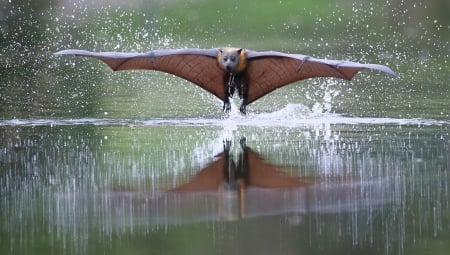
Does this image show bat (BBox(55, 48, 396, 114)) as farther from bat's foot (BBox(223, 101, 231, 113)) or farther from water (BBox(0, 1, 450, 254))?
water (BBox(0, 1, 450, 254))

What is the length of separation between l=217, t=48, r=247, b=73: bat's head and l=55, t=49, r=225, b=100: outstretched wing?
21 cm

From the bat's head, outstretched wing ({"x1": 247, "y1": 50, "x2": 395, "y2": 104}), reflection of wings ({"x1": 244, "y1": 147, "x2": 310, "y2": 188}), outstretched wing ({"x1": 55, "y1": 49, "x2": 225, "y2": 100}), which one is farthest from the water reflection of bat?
outstretched wing ({"x1": 55, "y1": 49, "x2": 225, "y2": 100})

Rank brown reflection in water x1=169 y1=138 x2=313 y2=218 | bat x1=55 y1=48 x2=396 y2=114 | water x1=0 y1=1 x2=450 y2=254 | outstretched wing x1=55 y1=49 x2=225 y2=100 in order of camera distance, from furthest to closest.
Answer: outstretched wing x1=55 y1=49 x2=225 y2=100 < bat x1=55 y1=48 x2=396 y2=114 < brown reflection in water x1=169 y1=138 x2=313 y2=218 < water x1=0 y1=1 x2=450 y2=254

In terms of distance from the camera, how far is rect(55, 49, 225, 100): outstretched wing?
44.8ft

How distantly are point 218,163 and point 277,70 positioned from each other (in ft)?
11.0

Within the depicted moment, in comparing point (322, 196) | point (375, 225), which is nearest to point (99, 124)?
point (322, 196)

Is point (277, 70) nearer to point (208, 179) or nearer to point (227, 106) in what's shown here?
point (227, 106)

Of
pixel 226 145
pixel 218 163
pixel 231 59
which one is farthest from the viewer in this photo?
pixel 231 59

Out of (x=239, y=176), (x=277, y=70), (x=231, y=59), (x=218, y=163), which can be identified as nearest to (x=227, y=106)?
(x=277, y=70)

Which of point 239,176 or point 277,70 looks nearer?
point 239,176

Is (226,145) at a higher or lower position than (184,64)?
lower

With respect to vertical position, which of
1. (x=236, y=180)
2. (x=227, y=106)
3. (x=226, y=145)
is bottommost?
(x=236, y=180)

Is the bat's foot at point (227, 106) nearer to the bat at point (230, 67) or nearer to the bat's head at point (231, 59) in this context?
the bat at point (230, 67)

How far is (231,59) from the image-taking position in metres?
13.6
